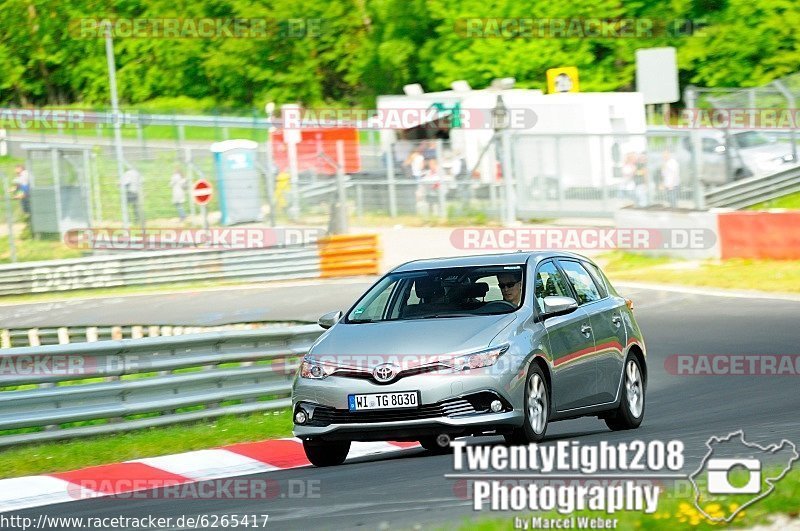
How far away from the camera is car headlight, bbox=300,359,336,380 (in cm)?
1012

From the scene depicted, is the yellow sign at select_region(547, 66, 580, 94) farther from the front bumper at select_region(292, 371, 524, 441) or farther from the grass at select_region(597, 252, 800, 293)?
the front bumper at select_region(292, 371, 524, 441)

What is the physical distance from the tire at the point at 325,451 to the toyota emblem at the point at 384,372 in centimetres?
77

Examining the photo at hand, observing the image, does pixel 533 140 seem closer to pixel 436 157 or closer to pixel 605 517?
pixel 436 157

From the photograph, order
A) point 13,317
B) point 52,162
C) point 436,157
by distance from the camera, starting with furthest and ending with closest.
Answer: point 436,157 < point 52,162 < point 13,317

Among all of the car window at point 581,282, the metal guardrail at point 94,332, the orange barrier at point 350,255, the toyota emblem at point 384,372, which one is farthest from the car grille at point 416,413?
the orange barrier at point 350,255

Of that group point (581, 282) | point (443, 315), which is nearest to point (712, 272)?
point (581, 282)

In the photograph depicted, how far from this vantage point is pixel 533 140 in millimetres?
35719

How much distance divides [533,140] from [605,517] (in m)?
29.5

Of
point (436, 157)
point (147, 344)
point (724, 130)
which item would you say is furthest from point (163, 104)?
point (147, 344)

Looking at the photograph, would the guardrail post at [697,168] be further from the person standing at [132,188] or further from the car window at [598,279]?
the car window at [598,279]

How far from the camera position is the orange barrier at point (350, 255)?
3095 centimetres

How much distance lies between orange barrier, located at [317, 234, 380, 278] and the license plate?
2105cm

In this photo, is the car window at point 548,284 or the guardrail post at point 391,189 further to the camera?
the guardrail post at point 391,189

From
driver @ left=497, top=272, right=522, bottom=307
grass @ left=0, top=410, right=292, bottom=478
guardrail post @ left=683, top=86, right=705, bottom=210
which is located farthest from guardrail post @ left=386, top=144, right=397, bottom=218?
driver @ left=497, top=272, right=522, bottom=307
